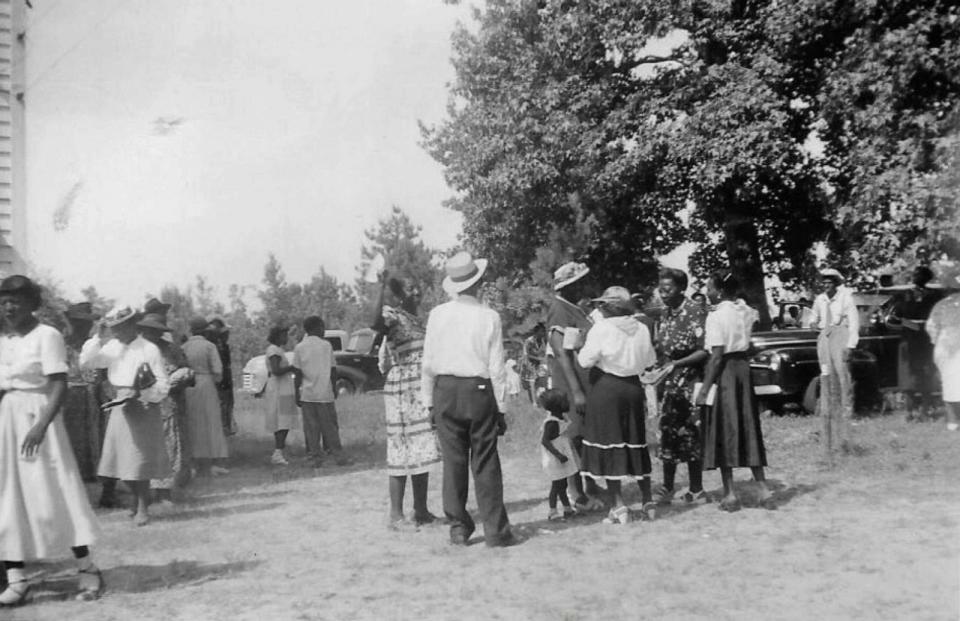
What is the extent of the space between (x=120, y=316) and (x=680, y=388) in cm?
455

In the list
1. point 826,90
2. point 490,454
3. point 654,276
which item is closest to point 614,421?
point 490,454

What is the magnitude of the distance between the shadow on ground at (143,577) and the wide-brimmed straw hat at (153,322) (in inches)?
103

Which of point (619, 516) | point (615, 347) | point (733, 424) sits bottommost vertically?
point (619, 516)

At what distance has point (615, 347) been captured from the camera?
7.01 m

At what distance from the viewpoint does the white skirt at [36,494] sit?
521cm

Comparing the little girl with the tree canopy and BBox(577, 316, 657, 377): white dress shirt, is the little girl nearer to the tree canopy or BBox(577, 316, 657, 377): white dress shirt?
BBox(577, 316, 657, 377): white dress shirt

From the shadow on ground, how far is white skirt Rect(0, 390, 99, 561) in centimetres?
39

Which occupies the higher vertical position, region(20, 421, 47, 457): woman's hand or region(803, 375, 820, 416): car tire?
region(20, 421, 47, 457): woman's hand

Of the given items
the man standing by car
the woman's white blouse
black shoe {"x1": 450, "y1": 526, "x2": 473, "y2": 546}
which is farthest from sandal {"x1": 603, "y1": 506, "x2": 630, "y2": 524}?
the man standing by car

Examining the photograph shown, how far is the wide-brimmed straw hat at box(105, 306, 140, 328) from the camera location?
25.4 ft

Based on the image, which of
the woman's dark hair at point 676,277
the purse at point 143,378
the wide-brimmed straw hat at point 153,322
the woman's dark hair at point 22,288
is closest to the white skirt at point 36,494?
the woman's dark hair at point 22,288

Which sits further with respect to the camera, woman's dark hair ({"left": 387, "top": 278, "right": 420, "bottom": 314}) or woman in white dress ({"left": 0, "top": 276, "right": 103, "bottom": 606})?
woman's dark hair ({"left": 387, "top": 278, "right": 420, "bottom": 314})

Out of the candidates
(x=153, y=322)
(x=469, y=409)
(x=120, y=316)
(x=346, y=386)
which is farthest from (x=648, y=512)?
(x=346, y=386)

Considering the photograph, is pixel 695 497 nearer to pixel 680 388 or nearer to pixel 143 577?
pixel 680 388
